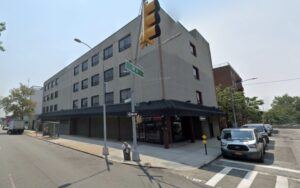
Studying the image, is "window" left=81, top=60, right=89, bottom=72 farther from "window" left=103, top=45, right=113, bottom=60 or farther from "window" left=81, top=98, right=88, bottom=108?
"window" left=103, top=45, right=113, bottom=60

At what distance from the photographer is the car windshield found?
39.2 feet

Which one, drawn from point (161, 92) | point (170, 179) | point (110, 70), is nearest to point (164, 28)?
point (161, 92)

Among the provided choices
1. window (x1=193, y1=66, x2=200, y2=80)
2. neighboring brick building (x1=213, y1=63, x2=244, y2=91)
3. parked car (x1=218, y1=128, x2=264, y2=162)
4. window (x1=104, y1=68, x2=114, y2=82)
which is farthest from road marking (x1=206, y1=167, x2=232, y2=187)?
neighboring brick building (x1=213, y1=63, x2=244, y2=91)

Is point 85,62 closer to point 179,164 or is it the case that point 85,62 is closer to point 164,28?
point 164,28

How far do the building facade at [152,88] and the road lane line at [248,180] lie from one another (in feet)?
24.0

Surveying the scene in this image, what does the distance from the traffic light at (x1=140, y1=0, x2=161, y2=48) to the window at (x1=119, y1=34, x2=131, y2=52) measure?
15926 millimetres

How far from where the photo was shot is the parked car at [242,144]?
427 inches

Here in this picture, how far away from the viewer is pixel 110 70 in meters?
23.8

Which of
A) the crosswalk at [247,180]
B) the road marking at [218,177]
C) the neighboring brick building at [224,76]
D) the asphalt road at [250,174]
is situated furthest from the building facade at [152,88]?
the neighboring brick building at [224,76]

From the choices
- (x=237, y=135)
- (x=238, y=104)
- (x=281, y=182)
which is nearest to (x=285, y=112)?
(x=238, y=104)

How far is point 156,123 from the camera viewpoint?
17328 mm

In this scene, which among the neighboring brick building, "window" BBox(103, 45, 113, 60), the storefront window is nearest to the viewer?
the storefront window

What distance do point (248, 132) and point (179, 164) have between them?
535 cm

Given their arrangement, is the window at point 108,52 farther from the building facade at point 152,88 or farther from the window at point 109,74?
the window at point 109,74
